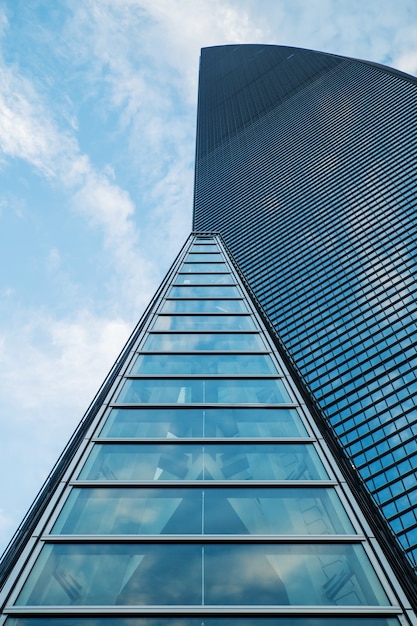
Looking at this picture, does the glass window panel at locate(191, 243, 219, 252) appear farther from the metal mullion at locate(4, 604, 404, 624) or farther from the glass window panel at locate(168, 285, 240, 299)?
the metal mullion at locate(4, 604, 404, 624)

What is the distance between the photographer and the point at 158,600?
723cm

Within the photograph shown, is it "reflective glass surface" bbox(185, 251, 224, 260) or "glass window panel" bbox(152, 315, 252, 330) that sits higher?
"reflective glass surface" bbox(185, 251, 224, 260)

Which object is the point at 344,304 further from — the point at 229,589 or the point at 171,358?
the point at 229,589

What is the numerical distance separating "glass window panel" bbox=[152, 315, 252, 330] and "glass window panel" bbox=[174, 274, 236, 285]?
3.15 m

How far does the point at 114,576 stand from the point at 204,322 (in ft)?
31.0

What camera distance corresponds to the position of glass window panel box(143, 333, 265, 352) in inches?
575

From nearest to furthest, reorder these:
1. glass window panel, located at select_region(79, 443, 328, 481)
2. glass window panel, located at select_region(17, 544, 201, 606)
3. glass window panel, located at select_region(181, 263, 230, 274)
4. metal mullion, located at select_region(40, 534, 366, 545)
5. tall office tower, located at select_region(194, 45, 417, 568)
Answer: glass window panel, located at select_region(17, 544, 201, 606) < metal mullion, located at select_region(40, 534, 366, 545) < glass window panel, located at select_region(79, 443, 328, 481) < glass window panel, located at select_region(181, 263, 230, 274) < tall office tower, located at select_region(194, 45, 417, 568)

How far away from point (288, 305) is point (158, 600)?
99012 millimetres

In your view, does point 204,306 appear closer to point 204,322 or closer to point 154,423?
point 204,322

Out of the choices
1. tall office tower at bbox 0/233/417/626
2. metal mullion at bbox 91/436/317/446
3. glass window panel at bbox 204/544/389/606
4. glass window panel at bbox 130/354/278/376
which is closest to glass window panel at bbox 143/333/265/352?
glass window panel at bbox 130/354/278/376

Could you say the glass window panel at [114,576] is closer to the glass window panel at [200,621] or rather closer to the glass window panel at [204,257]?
the glass window panel at [200,621]

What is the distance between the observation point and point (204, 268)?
2145 cm

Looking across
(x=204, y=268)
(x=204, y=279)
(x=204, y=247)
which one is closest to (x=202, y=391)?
(x=204, y=279)

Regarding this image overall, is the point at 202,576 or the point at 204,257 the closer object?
the point at 202,576
